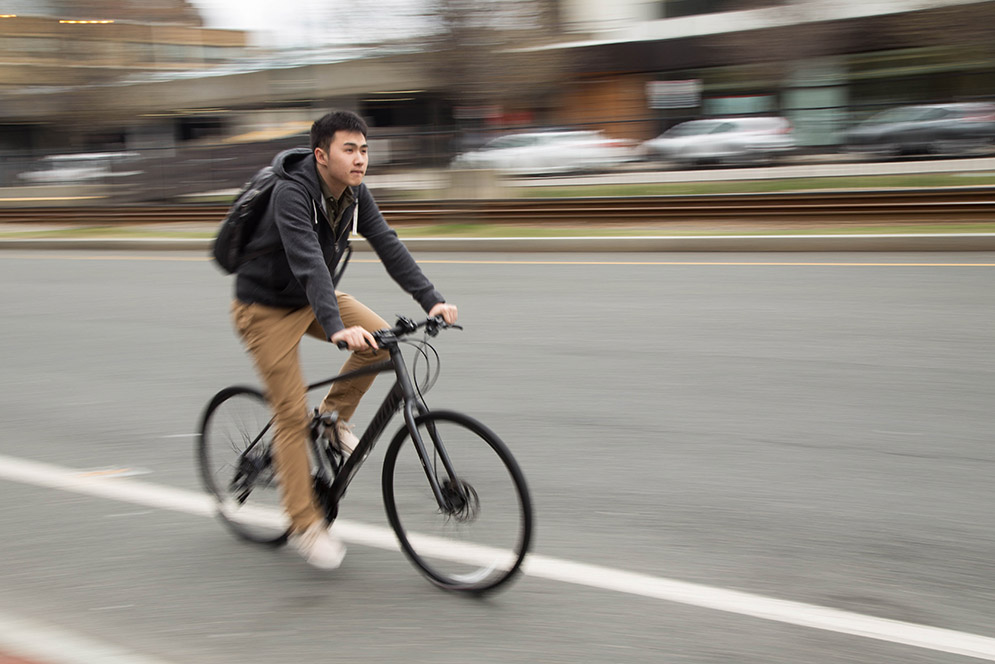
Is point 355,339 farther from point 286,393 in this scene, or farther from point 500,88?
point 500,88

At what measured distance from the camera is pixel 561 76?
86.1ft

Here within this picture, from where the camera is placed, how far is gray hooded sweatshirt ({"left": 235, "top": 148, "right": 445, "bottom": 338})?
347cm

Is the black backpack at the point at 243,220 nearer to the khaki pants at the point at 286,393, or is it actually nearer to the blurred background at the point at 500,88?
the khaki pants at the point at 286,393

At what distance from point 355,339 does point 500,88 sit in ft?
58.9

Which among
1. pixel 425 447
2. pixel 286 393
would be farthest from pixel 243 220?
pixel 425 447

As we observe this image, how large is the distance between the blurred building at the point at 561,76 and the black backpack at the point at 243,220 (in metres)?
14.2

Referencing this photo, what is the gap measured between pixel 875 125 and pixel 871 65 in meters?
10.1

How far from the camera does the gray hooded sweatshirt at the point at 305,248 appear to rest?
3.47 m

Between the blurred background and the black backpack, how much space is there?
45.5ft

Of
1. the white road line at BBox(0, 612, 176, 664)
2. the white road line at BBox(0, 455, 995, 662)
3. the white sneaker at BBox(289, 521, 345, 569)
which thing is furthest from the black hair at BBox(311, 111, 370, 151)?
the white road line at BBox(0, 612, 176, 664)

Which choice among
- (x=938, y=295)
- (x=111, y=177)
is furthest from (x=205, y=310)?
(x=111, y=177)

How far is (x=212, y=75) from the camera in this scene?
138 feet

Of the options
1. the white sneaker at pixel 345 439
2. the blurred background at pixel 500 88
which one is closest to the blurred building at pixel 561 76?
the blurred background at pixel 500 88

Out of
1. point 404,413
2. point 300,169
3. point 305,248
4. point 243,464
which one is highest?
point 300,169
